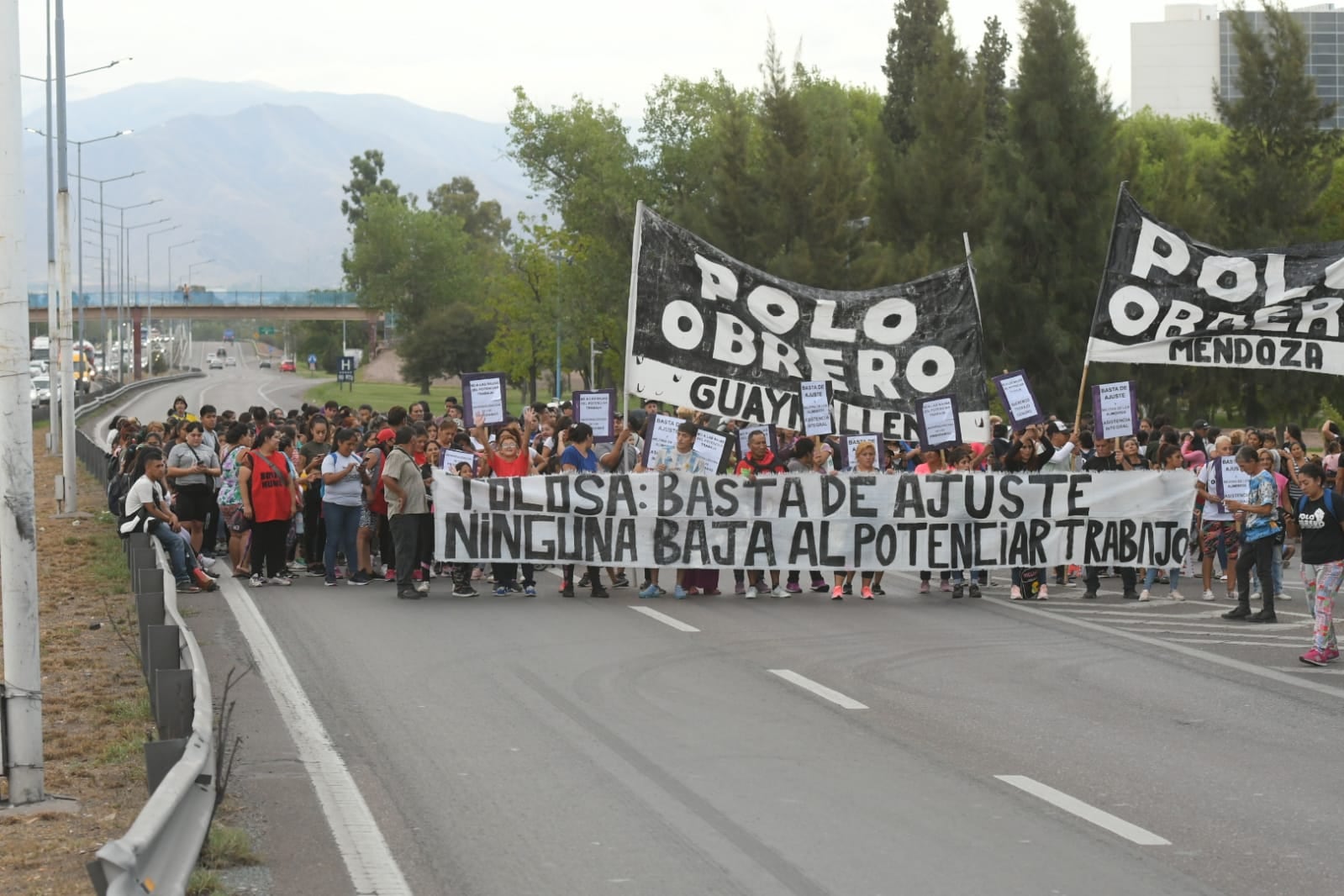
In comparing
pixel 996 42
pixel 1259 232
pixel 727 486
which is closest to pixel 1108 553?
pixel 727 486

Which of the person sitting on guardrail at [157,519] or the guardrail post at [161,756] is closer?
the guardrail post at [161,756]

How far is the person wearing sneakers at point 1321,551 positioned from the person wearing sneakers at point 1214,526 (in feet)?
13.1

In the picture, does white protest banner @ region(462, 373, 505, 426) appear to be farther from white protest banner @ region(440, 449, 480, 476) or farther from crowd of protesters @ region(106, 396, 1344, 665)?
white protest banner @ region(440, 449, 480, 476)

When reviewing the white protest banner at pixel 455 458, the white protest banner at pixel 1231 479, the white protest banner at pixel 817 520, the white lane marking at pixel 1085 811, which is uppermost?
the white protest banner at pixel 455 458

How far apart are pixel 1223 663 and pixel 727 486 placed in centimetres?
607

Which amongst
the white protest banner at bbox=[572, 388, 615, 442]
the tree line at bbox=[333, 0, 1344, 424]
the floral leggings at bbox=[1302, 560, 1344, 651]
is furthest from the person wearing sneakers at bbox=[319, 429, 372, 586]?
the tree line at bbox=[333, 0, 1344, 424]

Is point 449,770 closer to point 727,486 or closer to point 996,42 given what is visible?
point 727,486

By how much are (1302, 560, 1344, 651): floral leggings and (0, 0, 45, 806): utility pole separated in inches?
392

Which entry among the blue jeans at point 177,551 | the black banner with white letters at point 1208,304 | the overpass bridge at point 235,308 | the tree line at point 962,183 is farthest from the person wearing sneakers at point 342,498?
the overpass bridge at point 235,308

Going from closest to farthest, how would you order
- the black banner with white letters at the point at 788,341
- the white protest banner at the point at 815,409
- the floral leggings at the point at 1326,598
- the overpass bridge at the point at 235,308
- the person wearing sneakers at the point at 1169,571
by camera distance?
the floral leggings at the point at 1326,598
the person wearing sneakers at the point at 1169,571
the black banner with white letters at the point at 788,341
the white protest banner at the point at 815,409
the overpass bridge at the point at 235,308

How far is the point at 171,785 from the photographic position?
6.76 m

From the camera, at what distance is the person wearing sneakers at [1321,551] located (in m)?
14.0

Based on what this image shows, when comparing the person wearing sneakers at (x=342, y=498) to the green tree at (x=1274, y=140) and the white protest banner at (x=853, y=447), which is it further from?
the green tree at (x=1274, y=140)

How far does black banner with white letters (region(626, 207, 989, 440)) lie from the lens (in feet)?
62.2
